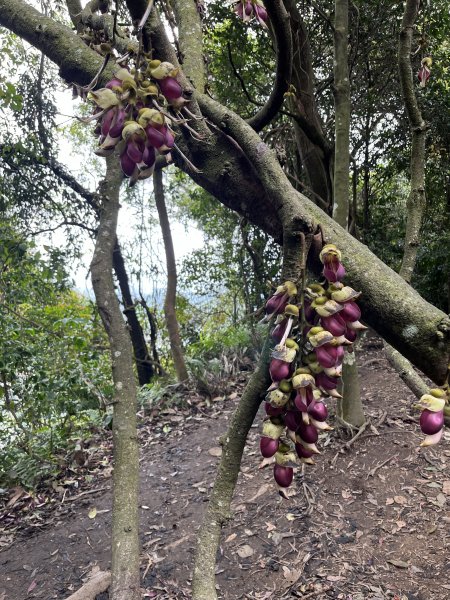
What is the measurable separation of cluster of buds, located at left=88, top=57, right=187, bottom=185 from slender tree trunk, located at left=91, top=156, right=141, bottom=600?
2.96 feet

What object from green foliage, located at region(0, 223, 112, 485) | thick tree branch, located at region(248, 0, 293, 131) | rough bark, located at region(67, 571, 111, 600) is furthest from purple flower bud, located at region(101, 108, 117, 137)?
green foliage, located at region(0, 223, 112, 485)

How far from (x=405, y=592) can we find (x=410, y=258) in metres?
1.61

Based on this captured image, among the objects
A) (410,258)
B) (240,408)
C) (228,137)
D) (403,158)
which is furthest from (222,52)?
(240,408)

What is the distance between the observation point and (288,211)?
2.31 feet

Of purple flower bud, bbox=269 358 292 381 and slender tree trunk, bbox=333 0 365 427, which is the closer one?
purple flower bud, bbox=269 358 292 381

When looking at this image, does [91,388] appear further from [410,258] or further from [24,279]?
[410,258]

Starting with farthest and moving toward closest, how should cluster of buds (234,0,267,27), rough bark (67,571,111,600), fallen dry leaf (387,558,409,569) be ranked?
fallen dry leaf (387,558,409,569), rough bark (67,571,111,600), cluster of buds (234,0,267,27)

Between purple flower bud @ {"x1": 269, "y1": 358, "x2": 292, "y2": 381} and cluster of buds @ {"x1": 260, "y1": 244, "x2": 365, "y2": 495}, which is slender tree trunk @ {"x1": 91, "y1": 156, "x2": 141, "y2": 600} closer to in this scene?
cluster of buds @ {"x1": 260, "y1": 244, "x2": 365, "y2": 495}

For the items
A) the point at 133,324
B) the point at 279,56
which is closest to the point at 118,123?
the point at 279,56

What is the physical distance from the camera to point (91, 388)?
12.6 ft

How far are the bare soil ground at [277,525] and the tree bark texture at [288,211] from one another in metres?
2.03

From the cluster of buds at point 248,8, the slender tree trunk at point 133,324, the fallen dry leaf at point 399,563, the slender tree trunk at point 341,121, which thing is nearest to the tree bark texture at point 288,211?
the cluster of buds at point 248,8

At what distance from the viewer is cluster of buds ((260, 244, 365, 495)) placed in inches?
26.1

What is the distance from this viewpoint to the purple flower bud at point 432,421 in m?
0.65
